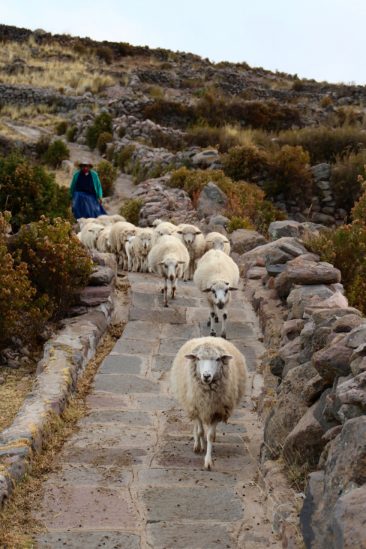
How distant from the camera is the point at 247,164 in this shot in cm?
2045

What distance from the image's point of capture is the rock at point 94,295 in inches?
380

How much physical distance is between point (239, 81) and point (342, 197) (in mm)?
25658

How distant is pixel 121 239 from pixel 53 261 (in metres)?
4.52

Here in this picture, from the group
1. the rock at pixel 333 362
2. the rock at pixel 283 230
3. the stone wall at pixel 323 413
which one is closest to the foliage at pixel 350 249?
the stone wall at pixel 323 413

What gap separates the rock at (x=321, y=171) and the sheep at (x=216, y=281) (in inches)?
446

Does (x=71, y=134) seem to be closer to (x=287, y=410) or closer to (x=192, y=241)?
(x=192, y=241)

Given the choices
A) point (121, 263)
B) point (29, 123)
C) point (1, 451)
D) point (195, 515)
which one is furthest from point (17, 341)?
point (29, 123)

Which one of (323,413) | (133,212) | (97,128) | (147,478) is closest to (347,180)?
(133,212)

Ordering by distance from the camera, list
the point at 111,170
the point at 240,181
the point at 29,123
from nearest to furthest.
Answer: the point at 240,181 → the point at 111,170 → the point at 29,123

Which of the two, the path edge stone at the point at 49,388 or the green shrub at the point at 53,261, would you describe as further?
the green shrub at the point at 53,261

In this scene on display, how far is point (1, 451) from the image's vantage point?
5223 mm

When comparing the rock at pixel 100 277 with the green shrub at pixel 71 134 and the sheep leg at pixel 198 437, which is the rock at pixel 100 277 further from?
the green shrub at pixel 71 134

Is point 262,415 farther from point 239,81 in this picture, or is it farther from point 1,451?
point 239,81

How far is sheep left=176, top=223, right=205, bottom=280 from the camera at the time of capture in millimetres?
12141
